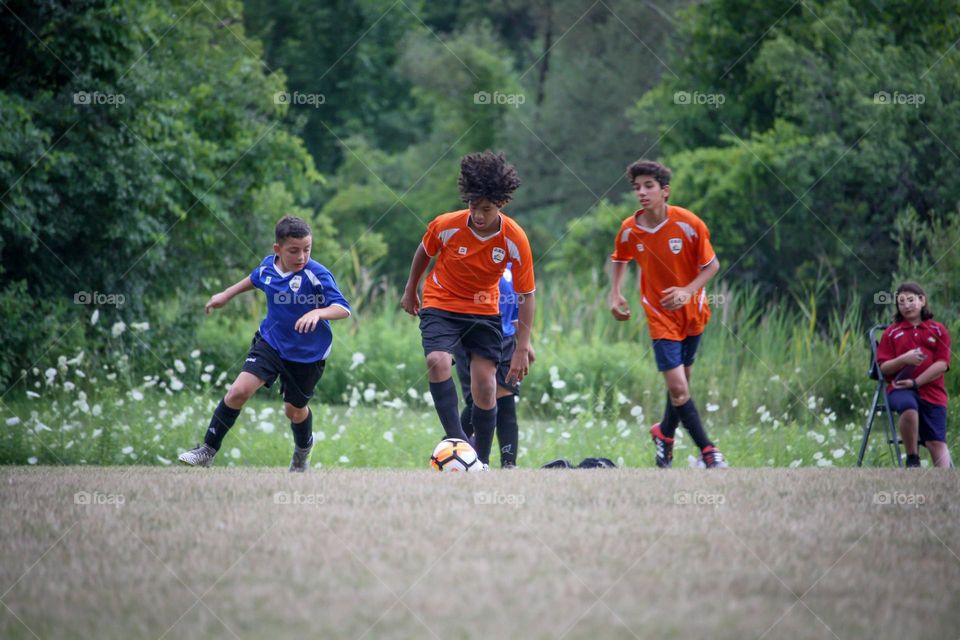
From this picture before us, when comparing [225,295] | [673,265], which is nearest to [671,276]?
[673,265]

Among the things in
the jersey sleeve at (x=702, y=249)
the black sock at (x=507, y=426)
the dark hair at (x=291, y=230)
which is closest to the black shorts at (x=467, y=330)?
the dark hair at (x=291, y=230)

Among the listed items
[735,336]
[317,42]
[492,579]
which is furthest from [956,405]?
[317,42]

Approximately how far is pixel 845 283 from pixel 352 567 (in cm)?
1810

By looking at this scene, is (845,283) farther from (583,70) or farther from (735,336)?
(583,70)

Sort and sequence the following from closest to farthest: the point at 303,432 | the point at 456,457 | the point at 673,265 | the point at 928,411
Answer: the point at 456,457
the point at 303,432
the point at 673,265
the point at 928,411

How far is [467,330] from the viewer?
7.54 metres

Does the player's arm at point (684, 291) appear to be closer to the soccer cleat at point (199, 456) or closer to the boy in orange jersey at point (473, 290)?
the boy in orange jersey at point (473, 290)

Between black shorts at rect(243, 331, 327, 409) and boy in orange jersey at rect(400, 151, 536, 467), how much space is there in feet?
2.83

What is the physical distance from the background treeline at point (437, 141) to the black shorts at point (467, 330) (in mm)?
6996

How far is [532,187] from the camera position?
3250 cm

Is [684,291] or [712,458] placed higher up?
[684,291]

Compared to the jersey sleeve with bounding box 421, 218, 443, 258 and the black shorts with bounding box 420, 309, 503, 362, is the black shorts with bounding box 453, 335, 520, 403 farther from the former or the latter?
the jersey sleeve with bounding box 421, 218, 443, 258

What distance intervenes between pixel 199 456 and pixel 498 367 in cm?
227

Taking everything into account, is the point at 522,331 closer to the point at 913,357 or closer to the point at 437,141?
the point at 913,357
